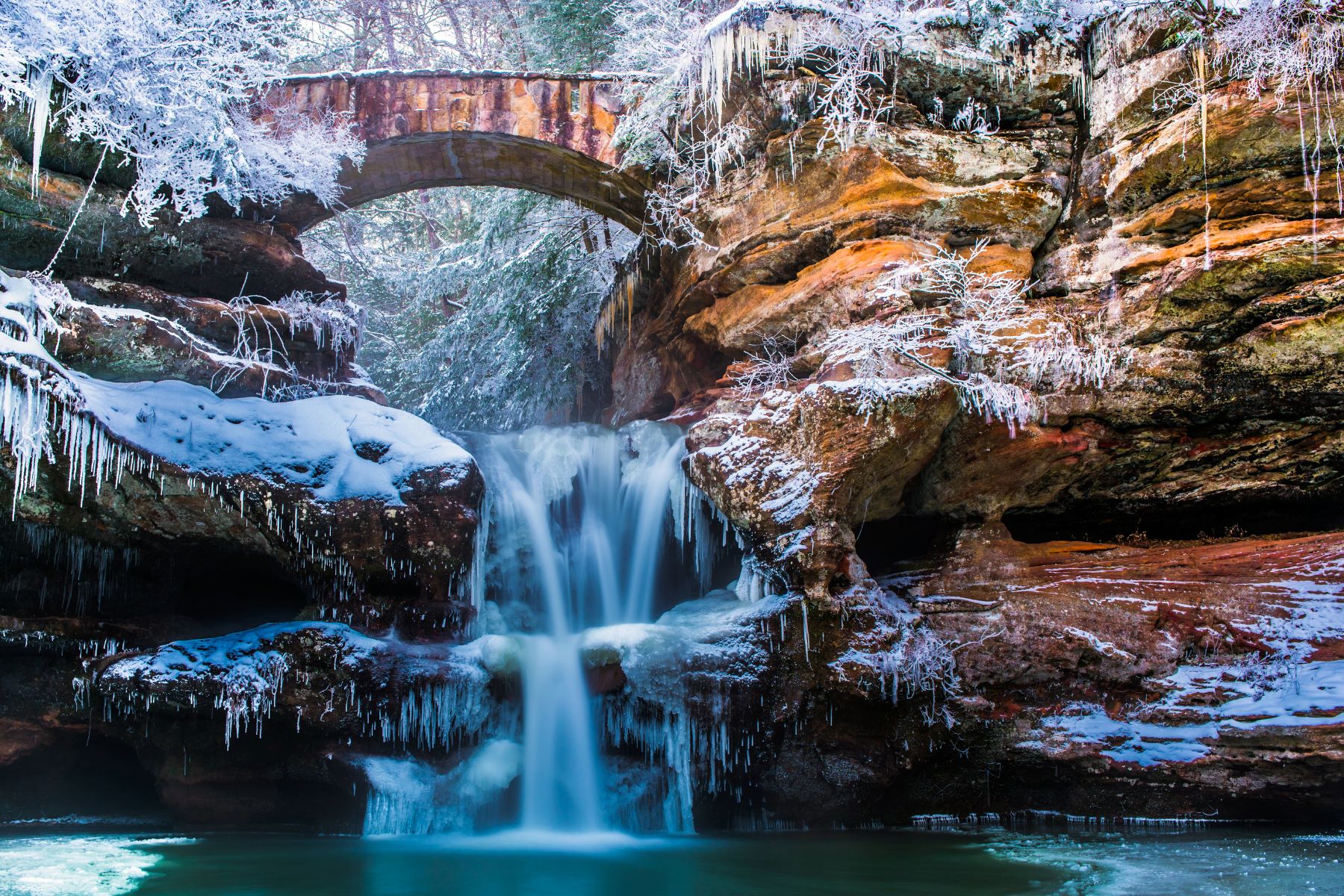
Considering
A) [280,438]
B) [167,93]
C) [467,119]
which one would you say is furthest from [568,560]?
[167,93]

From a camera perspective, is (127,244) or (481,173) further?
(481,173)

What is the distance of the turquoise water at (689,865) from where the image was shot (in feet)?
16.6

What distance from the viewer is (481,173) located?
12.0 m

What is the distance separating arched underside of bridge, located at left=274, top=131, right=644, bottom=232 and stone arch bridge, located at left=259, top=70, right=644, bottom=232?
0.07ft

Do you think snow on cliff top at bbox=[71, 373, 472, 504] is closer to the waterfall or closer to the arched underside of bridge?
the waterfall

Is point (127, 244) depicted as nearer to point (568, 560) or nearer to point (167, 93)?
point (167, 93)

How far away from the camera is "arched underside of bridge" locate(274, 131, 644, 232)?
11.1 m

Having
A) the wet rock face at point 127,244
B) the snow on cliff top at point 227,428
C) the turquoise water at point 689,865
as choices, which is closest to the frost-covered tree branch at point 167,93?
the wet rock face at point 127,244

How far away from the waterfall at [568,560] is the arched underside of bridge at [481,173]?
331cm

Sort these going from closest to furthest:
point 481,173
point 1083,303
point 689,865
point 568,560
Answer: point 689,865 → point 1083,303 → point 568,560 → point 481,173

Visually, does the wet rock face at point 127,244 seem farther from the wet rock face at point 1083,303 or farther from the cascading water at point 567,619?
the wet rock face at point 1083,303

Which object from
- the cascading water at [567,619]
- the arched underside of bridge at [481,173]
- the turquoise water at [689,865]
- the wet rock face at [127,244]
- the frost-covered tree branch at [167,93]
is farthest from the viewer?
the arched underside of bridge at [481,173]

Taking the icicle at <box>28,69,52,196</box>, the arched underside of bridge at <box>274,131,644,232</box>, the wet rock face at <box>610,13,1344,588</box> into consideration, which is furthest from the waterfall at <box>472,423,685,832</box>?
the icicle at <box>28,69,52,196</box>

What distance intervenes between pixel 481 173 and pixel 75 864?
8.92 metres
